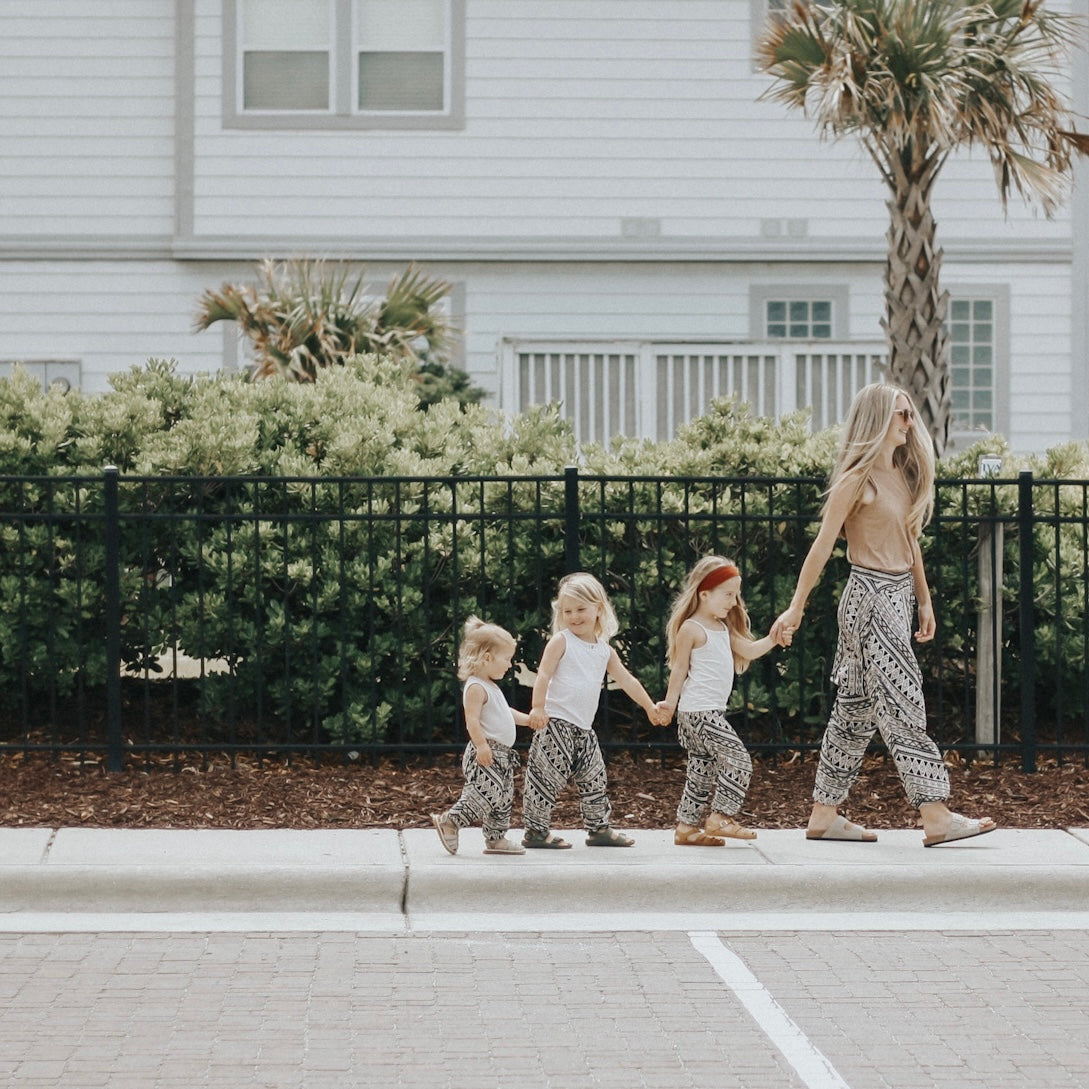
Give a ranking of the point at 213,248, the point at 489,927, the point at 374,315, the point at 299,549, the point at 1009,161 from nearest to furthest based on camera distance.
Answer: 1. the point at 489,927
2. the point at 299,549
3. the point at 1009,161
4. the point at 374,315
5. the point at 213,248

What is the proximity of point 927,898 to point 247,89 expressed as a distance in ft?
42.7

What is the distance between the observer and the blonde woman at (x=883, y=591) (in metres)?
7.43

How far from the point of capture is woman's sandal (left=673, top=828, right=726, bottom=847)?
25.1 ft

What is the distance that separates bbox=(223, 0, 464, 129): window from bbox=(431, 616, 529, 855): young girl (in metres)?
11.2

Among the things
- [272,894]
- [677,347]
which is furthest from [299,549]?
[677,347]

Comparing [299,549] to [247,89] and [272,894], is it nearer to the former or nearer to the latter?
[272,894]

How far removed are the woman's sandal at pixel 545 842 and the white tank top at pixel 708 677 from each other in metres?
0.77

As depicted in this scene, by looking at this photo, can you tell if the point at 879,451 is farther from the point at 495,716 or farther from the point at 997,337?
the point at 997,337

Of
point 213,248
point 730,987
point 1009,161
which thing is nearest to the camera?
point 730,987

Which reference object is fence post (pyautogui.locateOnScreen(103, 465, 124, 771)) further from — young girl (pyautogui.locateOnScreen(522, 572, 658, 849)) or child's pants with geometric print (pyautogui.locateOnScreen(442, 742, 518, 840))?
young girl (pyautogui.locateOnScreen(522, 572, 658, 849))

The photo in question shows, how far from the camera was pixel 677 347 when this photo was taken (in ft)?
54.5

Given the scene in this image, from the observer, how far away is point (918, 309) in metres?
12.9

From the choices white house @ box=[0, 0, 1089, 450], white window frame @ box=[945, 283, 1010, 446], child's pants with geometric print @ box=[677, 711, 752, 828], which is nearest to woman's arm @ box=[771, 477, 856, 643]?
child's pants with geometric print @ box=[677, 711, 752, 828]

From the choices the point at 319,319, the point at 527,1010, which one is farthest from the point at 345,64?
the point at 527,1010
